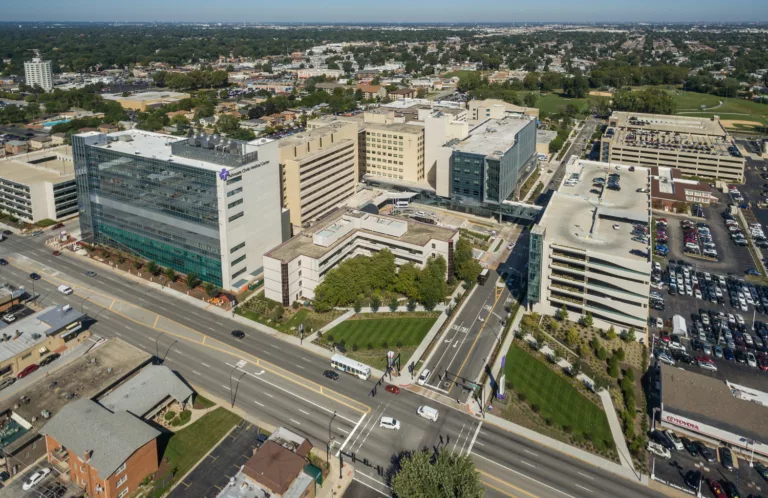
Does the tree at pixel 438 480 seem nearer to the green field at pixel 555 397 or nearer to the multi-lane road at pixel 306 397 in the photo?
the multi-lane road at pixel 306 397

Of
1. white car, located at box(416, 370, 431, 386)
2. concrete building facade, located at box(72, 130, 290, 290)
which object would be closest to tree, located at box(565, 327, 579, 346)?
white car, located at box(416, 370, 431, 386)

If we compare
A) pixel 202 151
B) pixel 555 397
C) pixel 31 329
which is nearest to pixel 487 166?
pixel 202 151

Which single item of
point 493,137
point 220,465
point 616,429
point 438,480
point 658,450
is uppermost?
point 493,137

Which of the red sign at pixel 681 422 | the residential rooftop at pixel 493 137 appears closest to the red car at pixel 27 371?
the red sign at pixel 681 422

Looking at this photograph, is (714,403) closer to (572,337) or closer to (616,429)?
(616,429)

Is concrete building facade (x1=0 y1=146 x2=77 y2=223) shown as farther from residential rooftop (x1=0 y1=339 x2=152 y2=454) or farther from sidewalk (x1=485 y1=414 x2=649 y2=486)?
sidewalk (x1=485 y1=414 x2=649 y2=486)

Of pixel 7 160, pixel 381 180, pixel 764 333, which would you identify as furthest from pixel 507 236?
pixel 7 160
